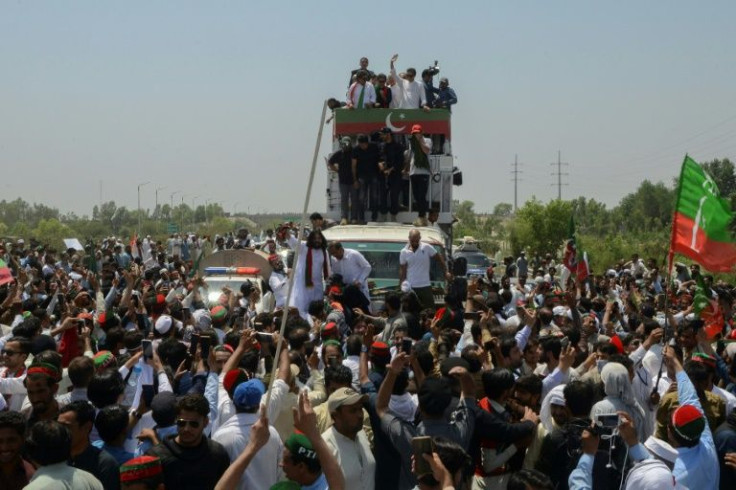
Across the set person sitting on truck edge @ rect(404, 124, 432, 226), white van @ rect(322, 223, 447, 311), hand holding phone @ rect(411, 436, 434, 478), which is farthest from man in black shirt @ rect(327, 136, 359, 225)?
hand holding phone @ rect(411, 436, 434, 478)

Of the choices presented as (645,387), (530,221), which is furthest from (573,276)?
(530,221)

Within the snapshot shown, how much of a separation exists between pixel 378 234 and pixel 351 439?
913 cm

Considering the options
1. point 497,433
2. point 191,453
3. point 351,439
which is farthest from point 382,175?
point 191,453

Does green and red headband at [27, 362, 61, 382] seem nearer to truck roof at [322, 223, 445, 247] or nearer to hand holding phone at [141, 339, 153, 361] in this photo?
hand holding phone at [141, 339, 153, 361]

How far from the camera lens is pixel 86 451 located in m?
5.58

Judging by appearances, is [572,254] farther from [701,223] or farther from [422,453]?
[422,453]

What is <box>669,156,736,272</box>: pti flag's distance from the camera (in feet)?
24.7

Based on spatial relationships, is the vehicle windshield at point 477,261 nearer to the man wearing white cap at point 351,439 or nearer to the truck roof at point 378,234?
the truck roof at point 378,234

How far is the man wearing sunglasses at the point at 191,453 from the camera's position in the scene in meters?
5.23

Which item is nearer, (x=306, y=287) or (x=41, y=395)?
(x=41, y=395)

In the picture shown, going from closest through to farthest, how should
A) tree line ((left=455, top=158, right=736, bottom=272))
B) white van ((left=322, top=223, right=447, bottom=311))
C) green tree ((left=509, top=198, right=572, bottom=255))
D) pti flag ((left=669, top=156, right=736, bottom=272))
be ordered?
pti flag ((left=669, top=156, right=736, bottom=272)) < white van ((left=322, top=223, right=447, bottom=311)) < tree line ((left=455, top=158, right=736, bottom=272)) < green tree ((left=509, top=198, right=572, bottom=255))

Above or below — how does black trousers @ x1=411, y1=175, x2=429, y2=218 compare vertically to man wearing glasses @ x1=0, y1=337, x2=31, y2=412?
above

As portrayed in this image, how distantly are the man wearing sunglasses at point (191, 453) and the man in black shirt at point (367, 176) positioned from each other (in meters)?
11.5

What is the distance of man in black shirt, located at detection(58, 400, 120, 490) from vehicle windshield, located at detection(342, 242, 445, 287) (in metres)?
8.48
